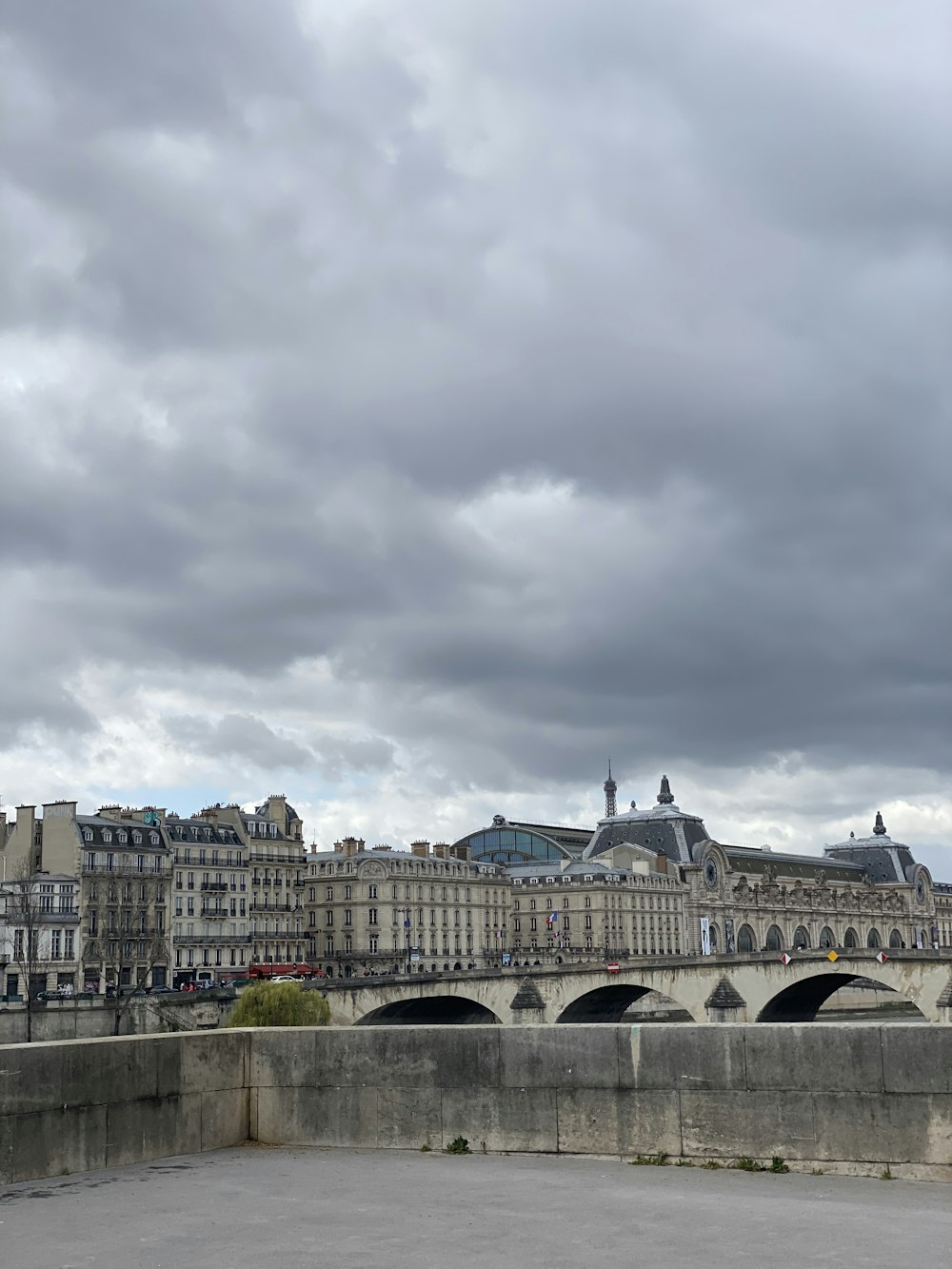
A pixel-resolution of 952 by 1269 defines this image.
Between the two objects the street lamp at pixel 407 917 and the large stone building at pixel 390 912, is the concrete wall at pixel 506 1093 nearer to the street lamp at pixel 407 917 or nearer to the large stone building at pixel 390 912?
the large stone building at pixel 390 912

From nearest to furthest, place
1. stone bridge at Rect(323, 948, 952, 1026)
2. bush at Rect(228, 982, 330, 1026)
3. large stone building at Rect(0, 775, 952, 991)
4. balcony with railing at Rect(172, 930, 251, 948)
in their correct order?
bush at Rect(228, 982, 330, 1026) < stone bridge at Rect(323, 948, 952, 1026) < large stone building at Rect(0, 775, 952, 991) < balcony with railing at Rect(172, 930, 251, 948)

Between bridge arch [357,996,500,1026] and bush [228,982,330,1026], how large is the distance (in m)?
10.4

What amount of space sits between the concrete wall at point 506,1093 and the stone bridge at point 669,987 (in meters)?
80.4

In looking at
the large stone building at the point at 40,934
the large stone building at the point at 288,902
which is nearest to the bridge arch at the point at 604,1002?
the large stone building at the point at 288,902

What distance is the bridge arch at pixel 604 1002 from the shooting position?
106 metres

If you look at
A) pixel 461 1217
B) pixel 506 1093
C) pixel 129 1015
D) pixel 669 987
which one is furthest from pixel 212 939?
pixel 461 1217

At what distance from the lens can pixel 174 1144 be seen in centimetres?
1412

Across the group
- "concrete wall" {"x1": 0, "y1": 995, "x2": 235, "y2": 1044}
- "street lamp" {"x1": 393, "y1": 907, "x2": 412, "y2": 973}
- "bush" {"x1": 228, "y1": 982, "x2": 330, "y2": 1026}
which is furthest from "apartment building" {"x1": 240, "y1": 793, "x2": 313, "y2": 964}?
"bush" {"x1": 228, "y1": 982, "x2": 330, "y2": 1026}

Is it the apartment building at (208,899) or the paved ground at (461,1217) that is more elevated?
the apartment building at (208,899)

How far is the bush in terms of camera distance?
91.8 m

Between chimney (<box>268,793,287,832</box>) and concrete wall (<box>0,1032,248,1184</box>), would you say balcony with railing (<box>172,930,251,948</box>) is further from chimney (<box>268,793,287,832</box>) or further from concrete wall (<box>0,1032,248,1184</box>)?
concrete wall (<box>0,1032,248,1184</box>)

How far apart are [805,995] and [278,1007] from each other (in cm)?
3829

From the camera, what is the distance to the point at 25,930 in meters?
118

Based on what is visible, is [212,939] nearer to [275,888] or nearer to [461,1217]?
[275,888]
